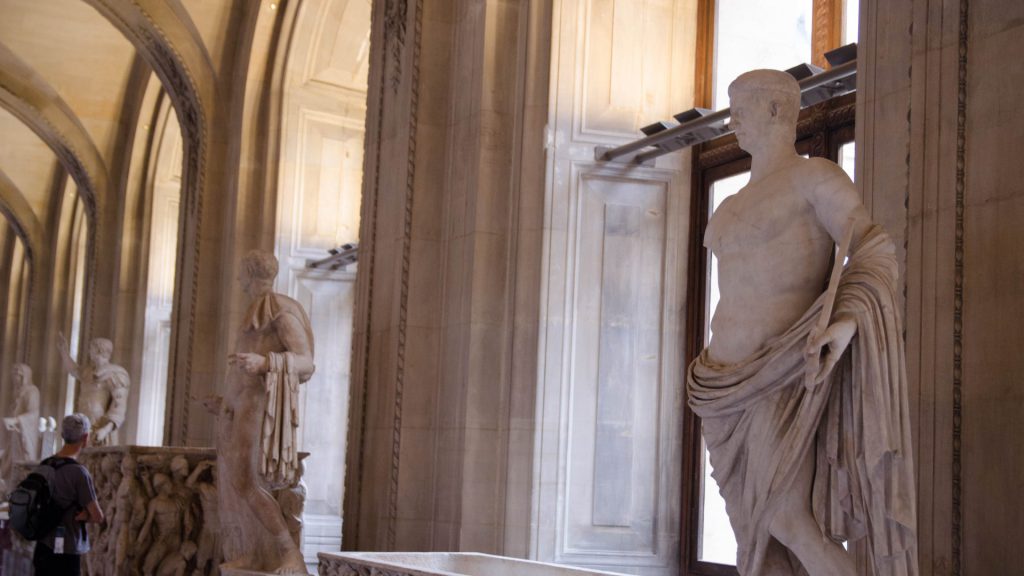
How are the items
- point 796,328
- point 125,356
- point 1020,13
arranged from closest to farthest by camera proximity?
point 796,328
point 1020,13
point 125,356

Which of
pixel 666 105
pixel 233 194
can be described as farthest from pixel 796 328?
pixel 233 194

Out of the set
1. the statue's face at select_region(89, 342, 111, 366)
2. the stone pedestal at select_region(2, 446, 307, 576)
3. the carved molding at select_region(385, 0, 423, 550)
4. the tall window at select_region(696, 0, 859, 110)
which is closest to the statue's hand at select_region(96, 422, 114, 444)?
the statue's face at select_region(89, 342, 111, 366)

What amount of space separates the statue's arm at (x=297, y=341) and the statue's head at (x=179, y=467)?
7.74 feet

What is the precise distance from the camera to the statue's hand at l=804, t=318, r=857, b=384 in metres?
3.92

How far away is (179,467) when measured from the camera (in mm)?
10086

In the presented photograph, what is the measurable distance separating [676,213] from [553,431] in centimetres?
166

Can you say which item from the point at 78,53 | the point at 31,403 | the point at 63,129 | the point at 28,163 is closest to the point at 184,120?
the point at 31,403

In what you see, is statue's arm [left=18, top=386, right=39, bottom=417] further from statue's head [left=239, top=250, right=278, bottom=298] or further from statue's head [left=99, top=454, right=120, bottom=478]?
statue's head [left=239, top=250, right=278, bottom=298]

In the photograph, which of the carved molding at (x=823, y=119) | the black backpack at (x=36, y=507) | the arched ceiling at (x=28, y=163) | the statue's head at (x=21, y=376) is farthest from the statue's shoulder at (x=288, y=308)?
the arched ceiling at (x=28, y=163)

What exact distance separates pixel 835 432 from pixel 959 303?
3.85ft

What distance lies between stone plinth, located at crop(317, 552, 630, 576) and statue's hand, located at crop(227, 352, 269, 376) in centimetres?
142

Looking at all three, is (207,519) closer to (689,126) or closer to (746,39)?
(689,126)

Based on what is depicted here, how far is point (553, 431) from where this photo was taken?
28.2 ft

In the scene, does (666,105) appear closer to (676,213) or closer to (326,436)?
(676,213)
